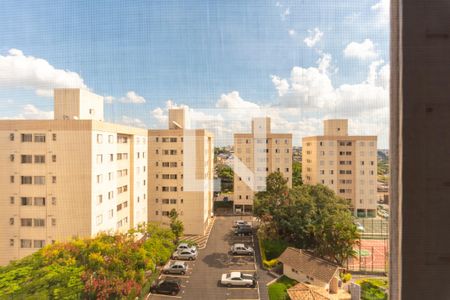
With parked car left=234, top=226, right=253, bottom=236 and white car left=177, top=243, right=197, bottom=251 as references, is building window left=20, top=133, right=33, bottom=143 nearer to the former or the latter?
white car left=177, top=243, right=197, bottom=251

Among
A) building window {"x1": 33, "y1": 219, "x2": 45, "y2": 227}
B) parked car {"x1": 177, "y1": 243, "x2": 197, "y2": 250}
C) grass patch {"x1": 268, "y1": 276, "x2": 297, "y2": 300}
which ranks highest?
building window {"x1": 33, "y1": 219, "x2": 45, "y2": 227}

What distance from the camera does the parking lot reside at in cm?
173

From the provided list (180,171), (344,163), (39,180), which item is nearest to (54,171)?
(39,180)

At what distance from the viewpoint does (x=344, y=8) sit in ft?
3.54

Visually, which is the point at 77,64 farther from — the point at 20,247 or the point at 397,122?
the point at 397,122

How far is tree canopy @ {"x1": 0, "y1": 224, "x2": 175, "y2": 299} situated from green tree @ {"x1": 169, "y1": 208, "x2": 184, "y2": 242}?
0.76 meters

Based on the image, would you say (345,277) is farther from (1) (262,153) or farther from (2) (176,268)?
(2) (176,268)

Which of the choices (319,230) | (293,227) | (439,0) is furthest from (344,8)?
(293,227)

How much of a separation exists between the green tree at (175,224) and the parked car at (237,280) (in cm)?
103

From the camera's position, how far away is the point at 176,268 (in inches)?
93.8

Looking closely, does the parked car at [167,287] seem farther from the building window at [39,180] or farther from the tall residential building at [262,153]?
the building window at [39,180]

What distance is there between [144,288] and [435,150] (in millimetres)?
2346

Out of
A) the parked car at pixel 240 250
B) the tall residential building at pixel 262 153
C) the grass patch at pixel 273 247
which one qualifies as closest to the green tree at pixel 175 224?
the parked car at pixel 240 250

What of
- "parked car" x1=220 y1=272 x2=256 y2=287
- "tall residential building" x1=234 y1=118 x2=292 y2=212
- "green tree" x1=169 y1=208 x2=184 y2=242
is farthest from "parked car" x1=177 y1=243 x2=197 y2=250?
"tall residential building" x1=234 y1=118 x2=292 y2=212
